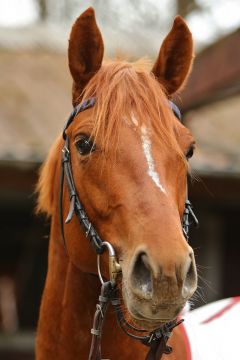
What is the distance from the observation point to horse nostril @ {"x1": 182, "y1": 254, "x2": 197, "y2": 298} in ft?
5.11

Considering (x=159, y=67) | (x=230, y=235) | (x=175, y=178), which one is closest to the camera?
(x=175, y=178)

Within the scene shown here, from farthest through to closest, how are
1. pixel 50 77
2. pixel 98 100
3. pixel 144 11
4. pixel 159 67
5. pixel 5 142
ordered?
1. pixel 144 11
2. pixel 50 77
3. pixel 5 142
4. pixel 159 67
5. pixel 98 100

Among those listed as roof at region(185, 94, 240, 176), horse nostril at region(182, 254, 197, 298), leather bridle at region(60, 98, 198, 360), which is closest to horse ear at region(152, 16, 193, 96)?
leather bridle at region(60, 98, 198, 360)

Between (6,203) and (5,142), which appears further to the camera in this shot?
(6,203)

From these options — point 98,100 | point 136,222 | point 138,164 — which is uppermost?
point 98,100

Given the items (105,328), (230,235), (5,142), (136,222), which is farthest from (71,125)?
(230,235)

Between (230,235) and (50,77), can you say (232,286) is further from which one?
(50,77)

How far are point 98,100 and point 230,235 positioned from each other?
5.91m

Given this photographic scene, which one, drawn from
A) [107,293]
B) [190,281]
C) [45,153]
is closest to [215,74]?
[45,153]

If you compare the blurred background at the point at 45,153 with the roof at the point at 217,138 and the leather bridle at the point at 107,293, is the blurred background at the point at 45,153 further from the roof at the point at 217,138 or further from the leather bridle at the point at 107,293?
the leather bridle at the point at 107,293

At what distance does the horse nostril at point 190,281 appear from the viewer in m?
1.56

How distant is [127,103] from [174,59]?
36 centimetres

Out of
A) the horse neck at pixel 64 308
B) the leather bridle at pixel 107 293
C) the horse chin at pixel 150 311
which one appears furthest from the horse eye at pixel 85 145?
the horse chin at pixel 150 311

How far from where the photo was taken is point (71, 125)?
206cm
